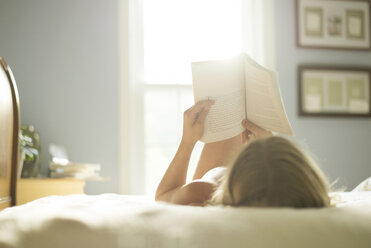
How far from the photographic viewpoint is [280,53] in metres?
2.92

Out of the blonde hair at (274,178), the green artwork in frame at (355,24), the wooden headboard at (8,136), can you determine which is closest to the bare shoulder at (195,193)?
the blonde hair at (274,178)

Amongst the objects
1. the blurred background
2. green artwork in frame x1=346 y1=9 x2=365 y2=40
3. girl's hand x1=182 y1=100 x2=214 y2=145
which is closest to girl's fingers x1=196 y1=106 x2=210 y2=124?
girl's hand x1=182 y1=100 x2=214 y2=145

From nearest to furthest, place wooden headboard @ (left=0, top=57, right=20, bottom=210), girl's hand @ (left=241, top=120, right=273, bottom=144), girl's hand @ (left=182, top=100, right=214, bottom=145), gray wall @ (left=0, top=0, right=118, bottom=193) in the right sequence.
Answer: girl's hand @ (left=182, top=100, right=214, bottom=145) < girl's hand @ (left=241, top=120, right=273, bottom=144) < wooden headboard @ (left=0, top=57, right=20, bottom=210) < gray wall @ (left=0, top=0, right=118, bottom=193)

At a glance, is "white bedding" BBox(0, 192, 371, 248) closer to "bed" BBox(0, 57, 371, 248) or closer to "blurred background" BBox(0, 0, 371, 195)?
"bed" BBox(0, 57, 371, 248)

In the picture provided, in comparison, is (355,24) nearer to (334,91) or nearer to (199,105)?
(334,91)

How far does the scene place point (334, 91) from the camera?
2.97 meters

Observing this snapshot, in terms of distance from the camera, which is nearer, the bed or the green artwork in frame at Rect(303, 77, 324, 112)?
the bed

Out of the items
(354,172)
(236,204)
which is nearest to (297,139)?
(354,172)

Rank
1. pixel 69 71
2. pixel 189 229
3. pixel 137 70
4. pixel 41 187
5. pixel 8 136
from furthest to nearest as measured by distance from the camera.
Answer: pixel 137 70 < pixel 69 71 < pixel 41 187 < pixel 8 136 < pixel 189 229

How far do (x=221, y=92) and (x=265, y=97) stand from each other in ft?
0.51

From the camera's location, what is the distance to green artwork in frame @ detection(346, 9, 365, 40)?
9.89ft

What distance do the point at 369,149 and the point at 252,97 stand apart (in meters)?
2.16

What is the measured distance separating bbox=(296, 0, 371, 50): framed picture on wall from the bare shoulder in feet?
7.57

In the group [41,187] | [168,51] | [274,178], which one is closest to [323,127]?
[168,51]
